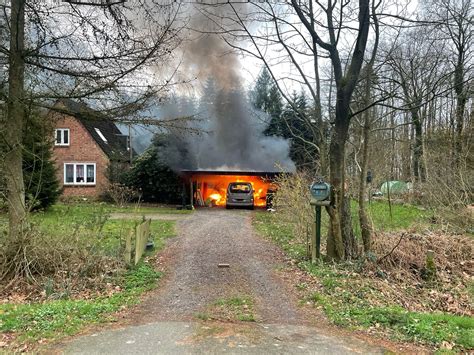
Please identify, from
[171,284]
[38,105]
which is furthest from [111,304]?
[38,105]

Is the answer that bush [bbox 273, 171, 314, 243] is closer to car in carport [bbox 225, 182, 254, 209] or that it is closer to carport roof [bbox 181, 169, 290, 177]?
car in carport [bbox 225, 182, 254, 209]

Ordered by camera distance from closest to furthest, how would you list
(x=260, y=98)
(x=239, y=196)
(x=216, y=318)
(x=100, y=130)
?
(x=216, y=318) < (x=239, y=196) < (x=260, y=98) < (x=100, y=130)

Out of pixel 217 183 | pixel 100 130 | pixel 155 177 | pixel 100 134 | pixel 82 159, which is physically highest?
pixel 100 130

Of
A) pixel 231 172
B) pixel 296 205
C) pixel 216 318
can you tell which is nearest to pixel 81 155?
pixel 231 172

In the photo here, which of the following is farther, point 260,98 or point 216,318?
point 260,98

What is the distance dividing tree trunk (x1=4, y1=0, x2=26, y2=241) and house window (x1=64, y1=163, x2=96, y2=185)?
886 inches

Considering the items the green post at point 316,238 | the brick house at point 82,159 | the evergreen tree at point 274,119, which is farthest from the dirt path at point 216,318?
the brick house at point 82,159

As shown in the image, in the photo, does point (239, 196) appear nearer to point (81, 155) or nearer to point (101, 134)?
point (81, 155)

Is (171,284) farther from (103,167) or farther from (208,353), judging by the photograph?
(103,167)

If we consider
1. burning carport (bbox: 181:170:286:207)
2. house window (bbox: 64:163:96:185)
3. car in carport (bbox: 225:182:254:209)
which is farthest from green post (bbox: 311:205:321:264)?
house window (bbox: 64:163:96:185)

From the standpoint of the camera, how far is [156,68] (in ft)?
30.4

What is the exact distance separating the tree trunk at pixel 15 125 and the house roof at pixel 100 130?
804 millimetres

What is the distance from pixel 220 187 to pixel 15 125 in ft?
65.3

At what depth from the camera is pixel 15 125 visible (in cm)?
884
